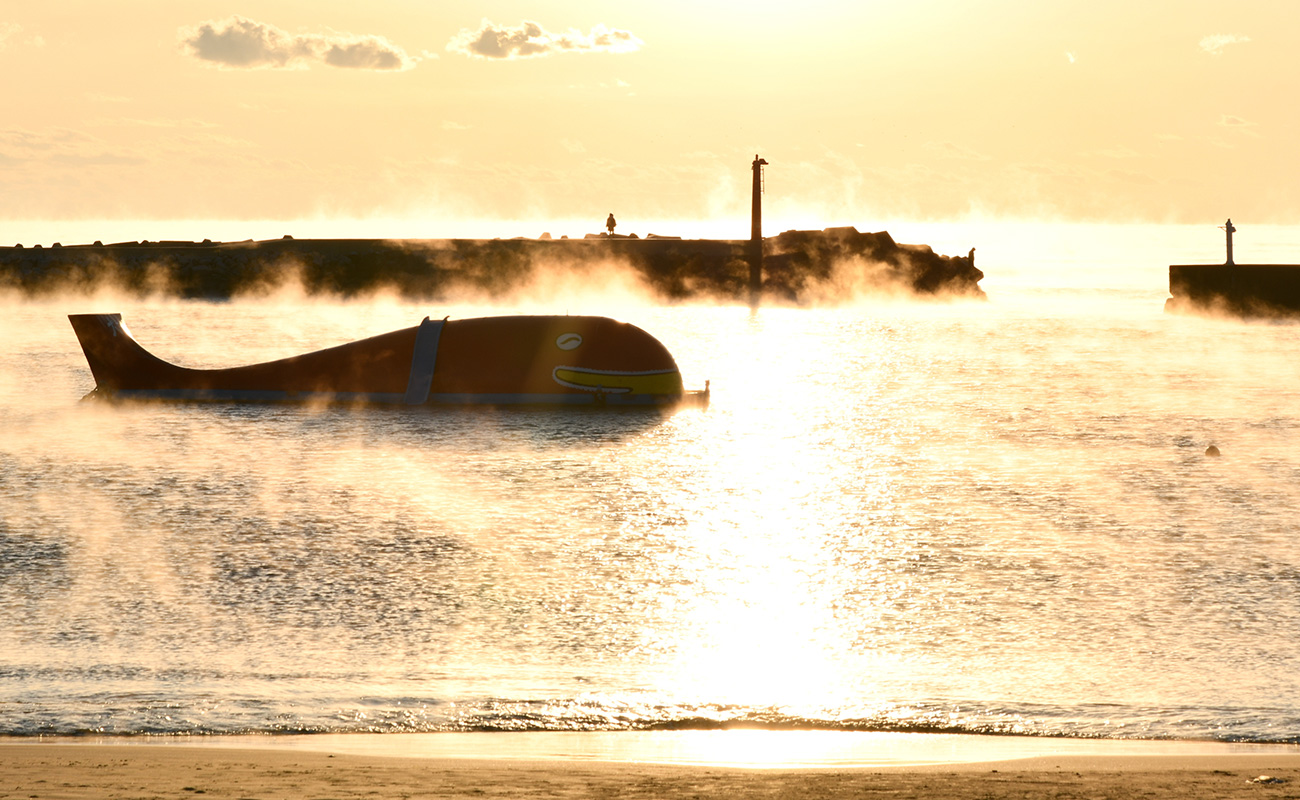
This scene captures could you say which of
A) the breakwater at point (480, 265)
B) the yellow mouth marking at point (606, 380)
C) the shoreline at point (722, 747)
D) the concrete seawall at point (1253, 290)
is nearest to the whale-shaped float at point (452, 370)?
the yellow mouth marking at point (606, 380)

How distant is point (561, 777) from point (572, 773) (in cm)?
15

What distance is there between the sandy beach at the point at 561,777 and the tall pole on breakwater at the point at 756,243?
99441 millimetres

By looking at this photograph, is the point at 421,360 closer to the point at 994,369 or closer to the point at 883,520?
the point at 883,520

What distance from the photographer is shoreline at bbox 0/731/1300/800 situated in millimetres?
8328

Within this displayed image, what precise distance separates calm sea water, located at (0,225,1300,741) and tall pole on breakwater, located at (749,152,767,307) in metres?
70.6

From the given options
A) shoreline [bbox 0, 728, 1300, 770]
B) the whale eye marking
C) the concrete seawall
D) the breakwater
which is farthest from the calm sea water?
the breakwater

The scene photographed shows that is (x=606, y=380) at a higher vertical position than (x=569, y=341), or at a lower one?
lower

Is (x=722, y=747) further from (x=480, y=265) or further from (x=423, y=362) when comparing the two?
(x=480, y=265)

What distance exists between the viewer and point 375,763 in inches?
359

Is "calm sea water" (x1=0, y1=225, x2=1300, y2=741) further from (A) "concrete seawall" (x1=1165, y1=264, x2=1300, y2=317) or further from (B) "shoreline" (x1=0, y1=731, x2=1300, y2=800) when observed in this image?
(A) "concrete seawall" (x1=1165, y1=264, x2=1300, y2=317)

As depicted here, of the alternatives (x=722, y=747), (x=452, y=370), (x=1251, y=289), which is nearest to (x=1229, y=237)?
(x=1251, y=289)

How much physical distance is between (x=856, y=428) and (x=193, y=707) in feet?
85.5

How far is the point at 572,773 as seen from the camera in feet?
29.0

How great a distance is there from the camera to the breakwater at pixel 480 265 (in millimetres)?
115500
